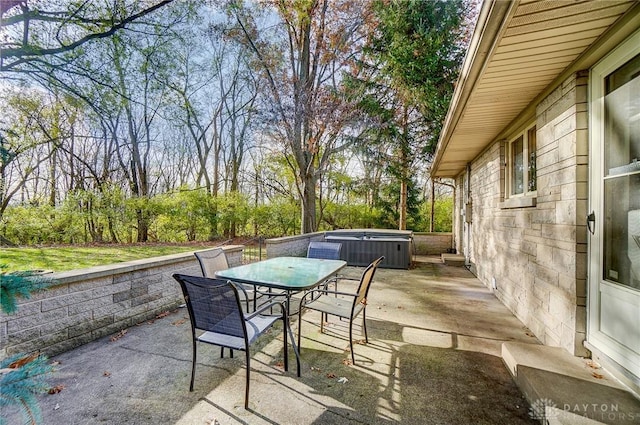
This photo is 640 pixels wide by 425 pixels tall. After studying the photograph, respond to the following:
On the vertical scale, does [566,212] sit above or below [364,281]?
above

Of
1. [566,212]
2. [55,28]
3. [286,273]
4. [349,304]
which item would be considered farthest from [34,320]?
[55,28]

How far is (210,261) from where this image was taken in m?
3.51

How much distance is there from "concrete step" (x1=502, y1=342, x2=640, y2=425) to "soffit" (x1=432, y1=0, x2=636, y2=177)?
8.29ft

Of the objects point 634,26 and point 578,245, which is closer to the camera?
point 634,26

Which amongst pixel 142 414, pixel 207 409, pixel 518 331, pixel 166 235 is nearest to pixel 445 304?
pixel 518 331

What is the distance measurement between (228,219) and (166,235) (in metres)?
2.27

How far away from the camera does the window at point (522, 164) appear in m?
3.87

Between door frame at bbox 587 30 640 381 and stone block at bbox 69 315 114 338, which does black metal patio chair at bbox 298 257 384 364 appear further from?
stone block at bbox 69 315 114 338

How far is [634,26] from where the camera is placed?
1956mm

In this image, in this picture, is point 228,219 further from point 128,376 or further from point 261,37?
point 128,376

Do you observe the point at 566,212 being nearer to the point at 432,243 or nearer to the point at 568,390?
the point at 568,390

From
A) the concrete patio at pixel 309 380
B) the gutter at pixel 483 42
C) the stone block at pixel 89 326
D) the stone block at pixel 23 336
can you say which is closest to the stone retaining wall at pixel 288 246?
the concrete patio at pixel 309 380

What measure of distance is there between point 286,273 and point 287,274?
0.18 feet

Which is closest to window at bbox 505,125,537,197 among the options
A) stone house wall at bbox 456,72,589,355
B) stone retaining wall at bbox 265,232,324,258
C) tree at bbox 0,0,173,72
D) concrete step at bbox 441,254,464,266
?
stone house wall at bbox 456,72,589,355
